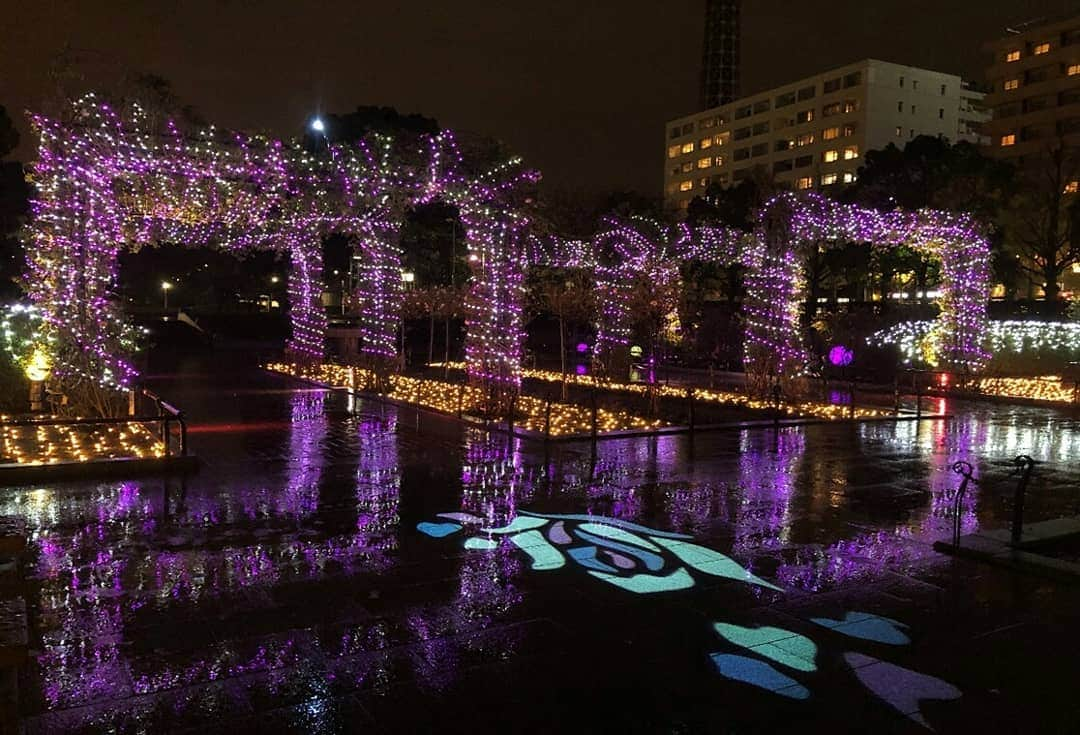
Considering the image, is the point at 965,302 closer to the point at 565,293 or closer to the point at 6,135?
the point at 565,293

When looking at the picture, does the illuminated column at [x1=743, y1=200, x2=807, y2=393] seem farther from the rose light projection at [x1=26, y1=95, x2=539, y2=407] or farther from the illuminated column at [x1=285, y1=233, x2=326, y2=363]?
the illuminated column at [x1=285, y1=233, x2=326, y2=363]

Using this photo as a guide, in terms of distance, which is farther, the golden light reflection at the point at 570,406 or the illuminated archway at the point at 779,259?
the illuminated archway at the point at 779,259

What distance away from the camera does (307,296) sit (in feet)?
85.7

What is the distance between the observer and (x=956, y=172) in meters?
35.4

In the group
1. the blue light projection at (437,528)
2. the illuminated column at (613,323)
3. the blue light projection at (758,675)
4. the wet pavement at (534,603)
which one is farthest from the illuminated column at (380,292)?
the blue light projection at (758,675)

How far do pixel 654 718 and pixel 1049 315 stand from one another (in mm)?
33100

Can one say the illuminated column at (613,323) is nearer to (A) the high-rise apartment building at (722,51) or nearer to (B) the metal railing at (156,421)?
(B) the metal railing at (156,421)

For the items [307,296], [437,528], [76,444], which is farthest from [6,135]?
[437,528]

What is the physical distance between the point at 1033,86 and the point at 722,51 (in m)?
107

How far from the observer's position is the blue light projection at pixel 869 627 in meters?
5.44

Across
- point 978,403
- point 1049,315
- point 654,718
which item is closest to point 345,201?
point 654,718

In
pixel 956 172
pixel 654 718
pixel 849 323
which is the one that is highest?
pixel 956 172

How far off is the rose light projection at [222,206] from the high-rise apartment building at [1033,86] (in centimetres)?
6485

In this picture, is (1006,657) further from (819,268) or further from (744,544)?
(819,268)
